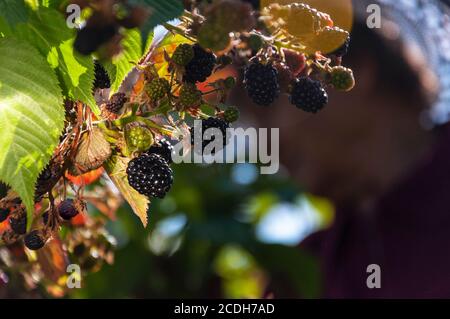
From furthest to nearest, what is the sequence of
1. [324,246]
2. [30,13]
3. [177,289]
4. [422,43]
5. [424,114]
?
[424,114], [324,246], [177,289], [422,43], [30,13]

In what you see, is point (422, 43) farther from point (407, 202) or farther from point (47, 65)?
point (47, 65)

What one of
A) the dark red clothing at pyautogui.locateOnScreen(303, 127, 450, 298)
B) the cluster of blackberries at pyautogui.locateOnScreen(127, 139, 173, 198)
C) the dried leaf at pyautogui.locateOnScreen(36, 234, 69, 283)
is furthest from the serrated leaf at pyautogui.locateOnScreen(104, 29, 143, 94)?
the dark red clothing at pyautogui.locateOnScreen(303, 127, 450, 298)

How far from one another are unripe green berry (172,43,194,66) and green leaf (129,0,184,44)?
0.09 metres

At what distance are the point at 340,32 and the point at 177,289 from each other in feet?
6.75

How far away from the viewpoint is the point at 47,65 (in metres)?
0.84

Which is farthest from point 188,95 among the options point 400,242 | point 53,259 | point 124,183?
point 400,242

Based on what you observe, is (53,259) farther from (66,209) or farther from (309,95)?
(309,95)

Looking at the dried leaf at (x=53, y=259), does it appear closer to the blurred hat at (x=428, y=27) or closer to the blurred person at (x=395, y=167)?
the blurred hat at (x=428, y=27)

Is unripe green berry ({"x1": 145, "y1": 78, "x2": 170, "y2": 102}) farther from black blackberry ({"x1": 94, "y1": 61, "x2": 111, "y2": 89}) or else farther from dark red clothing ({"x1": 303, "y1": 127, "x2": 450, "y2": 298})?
dark red clothing ({"x1": 303, "y1": 127, "x2": 450, "y2": 298})

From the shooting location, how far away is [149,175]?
2.89ft

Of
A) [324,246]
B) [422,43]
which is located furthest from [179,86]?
[324,246]

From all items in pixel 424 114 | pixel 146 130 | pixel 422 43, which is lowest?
pixel 424 114

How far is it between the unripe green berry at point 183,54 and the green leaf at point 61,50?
10 centimetres

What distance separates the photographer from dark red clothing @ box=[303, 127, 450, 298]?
9.55ft
